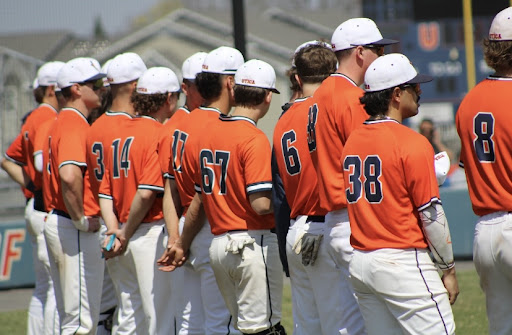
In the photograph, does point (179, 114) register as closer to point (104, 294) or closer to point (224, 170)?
point (224, 170)

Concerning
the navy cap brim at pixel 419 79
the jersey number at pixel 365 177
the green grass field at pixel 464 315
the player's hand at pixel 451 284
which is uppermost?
the navy cap brim at pixel 419 79

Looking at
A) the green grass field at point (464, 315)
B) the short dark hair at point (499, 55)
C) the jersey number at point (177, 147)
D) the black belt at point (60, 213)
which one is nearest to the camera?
the short dark hair at point (499, 55)

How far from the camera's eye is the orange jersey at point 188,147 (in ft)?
17.3

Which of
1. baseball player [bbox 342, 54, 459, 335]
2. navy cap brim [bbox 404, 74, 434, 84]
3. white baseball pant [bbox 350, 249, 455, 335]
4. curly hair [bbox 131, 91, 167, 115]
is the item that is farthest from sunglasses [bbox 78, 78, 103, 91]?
white baseball pant [bbox 350, 249, 455, 335]

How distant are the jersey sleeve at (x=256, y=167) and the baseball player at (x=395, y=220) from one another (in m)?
0.87

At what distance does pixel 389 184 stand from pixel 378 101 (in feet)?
1.52

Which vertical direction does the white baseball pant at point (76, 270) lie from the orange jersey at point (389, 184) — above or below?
below

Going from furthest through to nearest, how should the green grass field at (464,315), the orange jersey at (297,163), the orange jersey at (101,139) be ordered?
the green grass field at (464,315) < the orange jersey at (101,139) < the orange jersey at (297,163)

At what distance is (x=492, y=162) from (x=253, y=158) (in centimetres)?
142

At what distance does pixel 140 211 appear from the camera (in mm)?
5656

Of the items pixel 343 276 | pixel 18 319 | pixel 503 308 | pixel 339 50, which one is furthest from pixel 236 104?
pixel 18 319

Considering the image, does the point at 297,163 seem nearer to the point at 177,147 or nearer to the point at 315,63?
the point at 315,63

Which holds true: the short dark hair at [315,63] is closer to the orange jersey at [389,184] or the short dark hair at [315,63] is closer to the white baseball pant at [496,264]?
the orange jersey at [389,184]

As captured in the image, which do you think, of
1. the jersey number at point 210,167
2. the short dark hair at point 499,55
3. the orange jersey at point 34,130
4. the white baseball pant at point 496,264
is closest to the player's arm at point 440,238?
the white baseball pant at point 496,264
